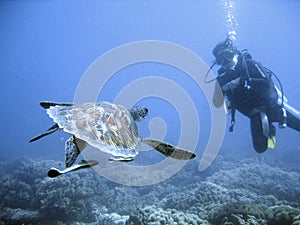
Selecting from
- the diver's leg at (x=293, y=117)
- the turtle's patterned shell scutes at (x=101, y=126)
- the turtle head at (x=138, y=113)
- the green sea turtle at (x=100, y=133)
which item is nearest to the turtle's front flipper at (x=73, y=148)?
the green sea turtle at (x=100, y=133)

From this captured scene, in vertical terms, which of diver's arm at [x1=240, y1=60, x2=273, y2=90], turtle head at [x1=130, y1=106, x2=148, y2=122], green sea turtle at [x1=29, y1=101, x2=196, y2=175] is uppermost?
diver's arm at [x1=240, y1=60, x2=273, y2=90]

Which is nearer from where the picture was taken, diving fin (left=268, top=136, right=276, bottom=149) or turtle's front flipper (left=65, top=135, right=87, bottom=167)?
turtle's front flipper (left=65, top=135, right=87, bottom=167)

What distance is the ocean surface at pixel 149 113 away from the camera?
586cm

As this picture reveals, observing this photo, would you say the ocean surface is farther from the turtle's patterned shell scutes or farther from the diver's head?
the diver's head

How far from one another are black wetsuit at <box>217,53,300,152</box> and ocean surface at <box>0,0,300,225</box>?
6.50 feet

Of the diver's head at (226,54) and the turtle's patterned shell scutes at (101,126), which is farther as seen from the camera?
the diver's head at (226,54)

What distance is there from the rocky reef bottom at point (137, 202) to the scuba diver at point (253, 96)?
184 centimetres

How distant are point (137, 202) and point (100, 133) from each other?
501 centimetres

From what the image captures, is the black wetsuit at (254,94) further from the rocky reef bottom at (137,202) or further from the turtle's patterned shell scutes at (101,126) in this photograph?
the turtle's patterned shell scutes at (101,126)

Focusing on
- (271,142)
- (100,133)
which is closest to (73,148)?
(100,133)

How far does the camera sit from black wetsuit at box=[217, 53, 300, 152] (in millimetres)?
6516

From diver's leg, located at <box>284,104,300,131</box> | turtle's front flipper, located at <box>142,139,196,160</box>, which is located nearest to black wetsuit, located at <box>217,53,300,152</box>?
→ diver's leg, located at <box>284,104,300,131</box>

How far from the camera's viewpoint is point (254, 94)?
6.66 metres

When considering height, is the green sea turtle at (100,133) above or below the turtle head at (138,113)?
below
